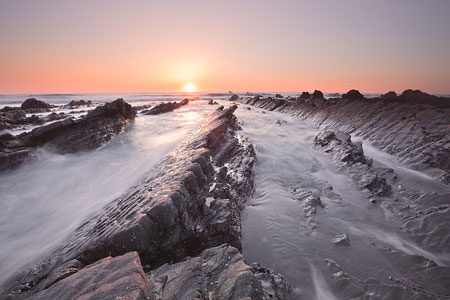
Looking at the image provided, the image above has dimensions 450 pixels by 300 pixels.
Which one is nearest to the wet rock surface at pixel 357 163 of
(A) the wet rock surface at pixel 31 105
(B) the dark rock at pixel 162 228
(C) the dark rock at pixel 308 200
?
(C) the dark rock at pixel 308 200

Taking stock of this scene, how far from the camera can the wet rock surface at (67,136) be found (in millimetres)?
7254

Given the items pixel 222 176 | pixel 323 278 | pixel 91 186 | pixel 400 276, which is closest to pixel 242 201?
pixel 222 176

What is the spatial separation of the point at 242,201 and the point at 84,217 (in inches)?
160

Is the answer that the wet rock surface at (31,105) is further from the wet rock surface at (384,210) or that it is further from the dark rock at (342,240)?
the dark rock at (342,240)

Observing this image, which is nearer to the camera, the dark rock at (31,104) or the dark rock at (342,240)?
the dark rock at (342,240)

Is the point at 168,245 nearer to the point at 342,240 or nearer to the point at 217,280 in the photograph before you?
the point at 217,280

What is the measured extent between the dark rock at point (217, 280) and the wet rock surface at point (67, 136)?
8115 mm

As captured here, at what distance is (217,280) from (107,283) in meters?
1.24

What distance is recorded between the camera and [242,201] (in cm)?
589

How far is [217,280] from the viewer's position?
8.17 ft

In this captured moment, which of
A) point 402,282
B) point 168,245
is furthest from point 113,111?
point 402,282

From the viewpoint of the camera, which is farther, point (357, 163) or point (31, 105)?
point (31, 105)

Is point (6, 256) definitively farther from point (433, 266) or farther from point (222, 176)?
point (433, 266)

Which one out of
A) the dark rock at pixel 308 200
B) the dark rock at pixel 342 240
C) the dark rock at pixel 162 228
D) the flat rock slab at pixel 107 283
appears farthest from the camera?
the dark rock at pixel 308 200
